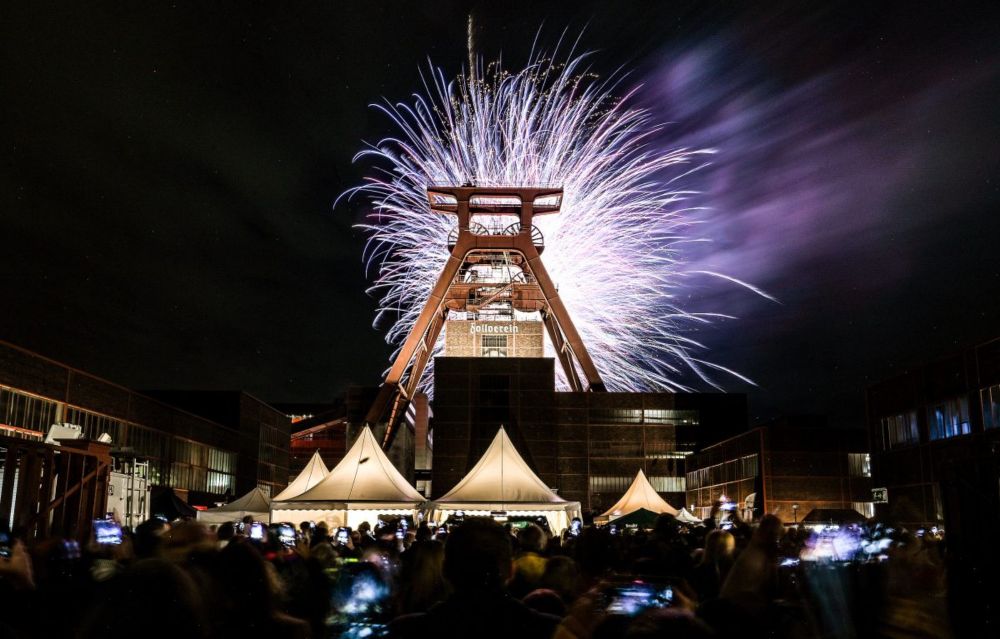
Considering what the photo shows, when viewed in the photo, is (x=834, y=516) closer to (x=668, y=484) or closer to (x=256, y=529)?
(x=256, y=529)

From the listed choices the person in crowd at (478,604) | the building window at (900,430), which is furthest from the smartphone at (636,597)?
the building window at (900,430)

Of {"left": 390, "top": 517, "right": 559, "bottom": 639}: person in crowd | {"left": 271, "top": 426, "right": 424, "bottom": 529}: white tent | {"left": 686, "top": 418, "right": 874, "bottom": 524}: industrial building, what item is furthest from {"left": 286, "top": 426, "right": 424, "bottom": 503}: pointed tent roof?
{"left": 686, "top": 418, "right": 874, "bottom": 524}: industrial building

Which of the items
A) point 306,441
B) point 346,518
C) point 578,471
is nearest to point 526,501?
point 346,518

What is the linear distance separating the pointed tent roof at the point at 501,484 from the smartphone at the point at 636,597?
2022cm

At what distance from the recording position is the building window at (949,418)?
105ft

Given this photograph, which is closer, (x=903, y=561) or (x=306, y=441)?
(x=903, y=561)

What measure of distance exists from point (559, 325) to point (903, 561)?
5304cm

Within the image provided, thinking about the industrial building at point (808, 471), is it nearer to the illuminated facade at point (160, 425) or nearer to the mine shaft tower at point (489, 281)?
the mine shaft tower at point (489, 281)

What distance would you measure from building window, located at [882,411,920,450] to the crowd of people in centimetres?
2968

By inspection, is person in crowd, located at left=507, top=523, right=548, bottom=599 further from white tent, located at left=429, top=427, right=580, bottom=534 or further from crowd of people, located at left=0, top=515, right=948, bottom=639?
white tent, located at left=429, top=427, right=580, bottom=534

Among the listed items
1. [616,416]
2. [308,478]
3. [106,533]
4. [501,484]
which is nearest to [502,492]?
[501,484]

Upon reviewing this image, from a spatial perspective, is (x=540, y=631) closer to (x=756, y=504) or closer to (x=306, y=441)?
(x=756, y=504)

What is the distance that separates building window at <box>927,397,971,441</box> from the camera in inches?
1261

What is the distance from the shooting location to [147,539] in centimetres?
648
